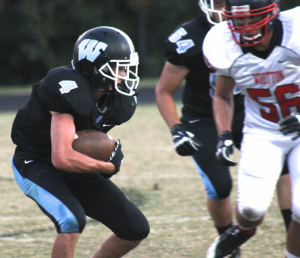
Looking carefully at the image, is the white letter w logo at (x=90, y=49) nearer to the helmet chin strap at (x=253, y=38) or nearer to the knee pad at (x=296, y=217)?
the helmet chin strap at (x=253, y=38)

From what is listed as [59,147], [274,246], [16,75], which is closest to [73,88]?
[59,147]

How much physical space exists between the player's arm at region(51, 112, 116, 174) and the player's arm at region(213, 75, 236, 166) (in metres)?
0.86

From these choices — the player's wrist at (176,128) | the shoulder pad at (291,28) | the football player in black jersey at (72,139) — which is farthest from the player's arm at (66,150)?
the shoulder pad at (291,28)

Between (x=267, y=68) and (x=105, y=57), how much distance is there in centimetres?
92

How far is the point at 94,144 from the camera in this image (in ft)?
9.18

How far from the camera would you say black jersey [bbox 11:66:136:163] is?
105 inches

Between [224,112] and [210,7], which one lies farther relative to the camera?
[210,7]

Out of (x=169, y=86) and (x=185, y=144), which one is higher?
(x=169, y=86)

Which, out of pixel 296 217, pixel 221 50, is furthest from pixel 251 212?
pixel 221 50

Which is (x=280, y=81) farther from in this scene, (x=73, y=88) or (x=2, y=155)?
(x=2, y=155)

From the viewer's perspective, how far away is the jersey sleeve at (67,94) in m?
2.64

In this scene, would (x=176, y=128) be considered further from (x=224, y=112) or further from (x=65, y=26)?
(x=65, y=26)

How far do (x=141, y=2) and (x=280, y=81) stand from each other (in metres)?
20.5

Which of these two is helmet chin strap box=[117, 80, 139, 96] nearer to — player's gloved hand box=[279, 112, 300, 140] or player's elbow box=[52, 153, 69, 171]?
player's elbow box=[52, 153, 69, 171]
